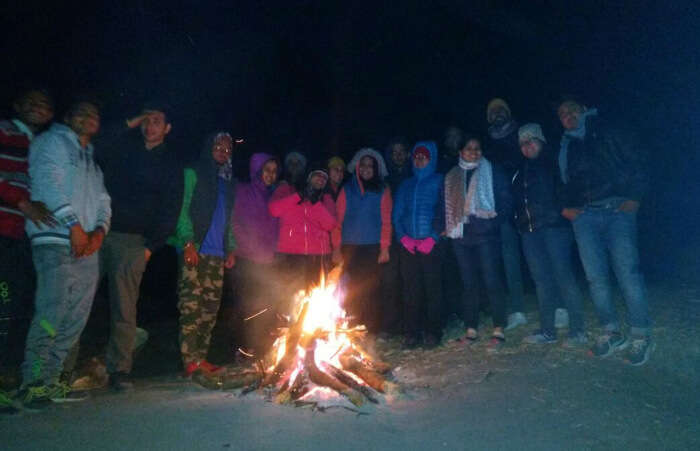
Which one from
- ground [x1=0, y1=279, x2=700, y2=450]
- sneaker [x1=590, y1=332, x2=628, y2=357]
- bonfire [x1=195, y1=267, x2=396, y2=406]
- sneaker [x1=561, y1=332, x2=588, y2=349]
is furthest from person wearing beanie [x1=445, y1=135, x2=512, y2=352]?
bonfire [x1=195, y1=267, x2=396, y2=406]

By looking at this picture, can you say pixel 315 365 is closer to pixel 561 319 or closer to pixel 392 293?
pixel 392 293

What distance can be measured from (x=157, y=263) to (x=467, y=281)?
13.9 meters

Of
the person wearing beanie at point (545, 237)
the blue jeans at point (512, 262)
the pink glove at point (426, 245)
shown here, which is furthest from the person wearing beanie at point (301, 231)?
the person wearing beanie at point (545, 237)

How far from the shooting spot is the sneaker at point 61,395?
329 cm

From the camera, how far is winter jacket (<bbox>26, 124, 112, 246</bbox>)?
3447 millimetres

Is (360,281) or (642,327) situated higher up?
(360,281)

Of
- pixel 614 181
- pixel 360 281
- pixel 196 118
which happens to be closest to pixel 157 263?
pixel 196 118

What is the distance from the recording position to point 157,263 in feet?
52.5

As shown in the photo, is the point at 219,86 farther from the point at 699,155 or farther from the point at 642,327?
the point at 642,327

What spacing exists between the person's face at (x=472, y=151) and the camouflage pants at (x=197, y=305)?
3.17 m

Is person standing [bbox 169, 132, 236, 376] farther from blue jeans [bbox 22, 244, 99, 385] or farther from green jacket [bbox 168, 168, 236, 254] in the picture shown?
blue jeans [bbox 22, 244, 99, 385]

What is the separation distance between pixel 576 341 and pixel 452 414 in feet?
6.62

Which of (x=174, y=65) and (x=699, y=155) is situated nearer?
(x=699, y=155)

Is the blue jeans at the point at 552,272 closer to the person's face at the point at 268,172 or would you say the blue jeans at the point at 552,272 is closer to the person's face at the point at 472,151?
the person's face at the point at 472,151
